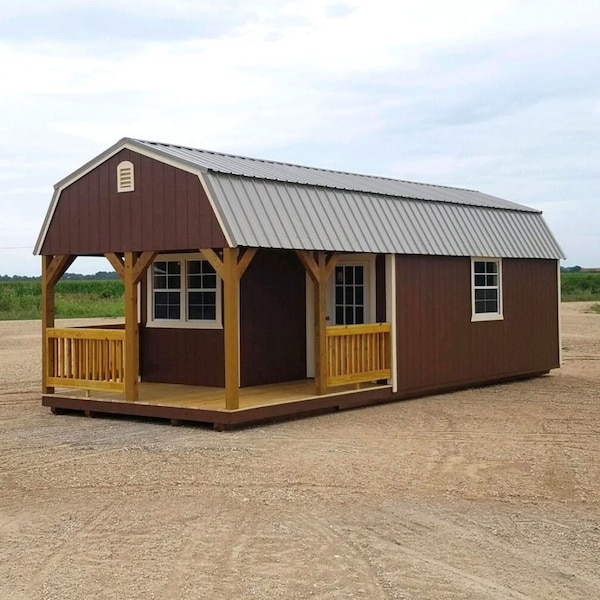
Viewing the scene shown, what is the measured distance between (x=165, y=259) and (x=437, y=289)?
403 centimetres

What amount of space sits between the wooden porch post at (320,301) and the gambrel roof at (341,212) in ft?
0.63

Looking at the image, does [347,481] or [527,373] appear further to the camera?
[527,373]

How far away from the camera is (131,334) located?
1089cm

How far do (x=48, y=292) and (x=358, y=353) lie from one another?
4202mm

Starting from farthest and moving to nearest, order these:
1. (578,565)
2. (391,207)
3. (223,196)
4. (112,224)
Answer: (391,207) → (112,224) → (223,196) → (578,565)

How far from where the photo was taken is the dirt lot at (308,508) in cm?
513

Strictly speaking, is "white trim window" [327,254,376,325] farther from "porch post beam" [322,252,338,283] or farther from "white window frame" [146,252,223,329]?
"white window frame" [146,252,223,329]

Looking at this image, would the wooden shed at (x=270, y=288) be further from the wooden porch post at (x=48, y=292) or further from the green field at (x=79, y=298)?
the green field at (x=79, y=298)

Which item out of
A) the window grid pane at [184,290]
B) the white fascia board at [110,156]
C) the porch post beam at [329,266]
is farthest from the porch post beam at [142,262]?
the porch post beam at [329,266]

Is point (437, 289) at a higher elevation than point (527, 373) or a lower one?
higher

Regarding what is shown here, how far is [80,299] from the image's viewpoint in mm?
48500

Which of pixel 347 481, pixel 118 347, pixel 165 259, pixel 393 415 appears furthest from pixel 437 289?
pixel 347 481

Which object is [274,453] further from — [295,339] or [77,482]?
[295,339]

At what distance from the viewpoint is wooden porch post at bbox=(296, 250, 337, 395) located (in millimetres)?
11102
